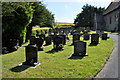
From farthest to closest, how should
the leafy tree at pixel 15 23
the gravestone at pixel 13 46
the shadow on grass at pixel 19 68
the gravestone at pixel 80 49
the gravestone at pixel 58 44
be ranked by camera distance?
the leafy tree at pixel 15 23
the gravestone at pixel 13 46
the gravestone at pixel 58 44
the gravestone at pixel 80 49
the shadow on grass at pixel 19 68

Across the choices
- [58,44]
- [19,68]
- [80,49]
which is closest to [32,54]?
[19,68]

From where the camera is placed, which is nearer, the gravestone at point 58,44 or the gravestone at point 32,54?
the gravestone at point 32,54

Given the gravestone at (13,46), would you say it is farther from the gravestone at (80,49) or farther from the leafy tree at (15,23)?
the gravestone at (80,49)

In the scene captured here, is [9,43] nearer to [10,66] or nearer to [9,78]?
[10,66]

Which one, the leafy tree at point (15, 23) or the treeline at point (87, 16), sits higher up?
the treeline at point (87, 16)

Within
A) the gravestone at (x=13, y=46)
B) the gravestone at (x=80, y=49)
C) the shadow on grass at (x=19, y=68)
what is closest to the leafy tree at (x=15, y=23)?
the gravestone at (x=13, y=46)

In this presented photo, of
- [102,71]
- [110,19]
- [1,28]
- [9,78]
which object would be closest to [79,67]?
[102,71]

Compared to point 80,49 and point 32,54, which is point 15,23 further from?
point 80,49

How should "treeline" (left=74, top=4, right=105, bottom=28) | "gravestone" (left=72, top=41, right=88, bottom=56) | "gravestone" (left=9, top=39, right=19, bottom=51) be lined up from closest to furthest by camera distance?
"gravestone" (left=72, top=41, right=88, bottom=56) → "gravestone" (left=9, top=39, right=19, bottom=51) → "treeline" (left=74, top=4, right=105, bottom=28)

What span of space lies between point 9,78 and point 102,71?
4.46 m

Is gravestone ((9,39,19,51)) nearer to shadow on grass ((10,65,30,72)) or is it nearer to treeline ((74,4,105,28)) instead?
shadow on grass ((10,65,30,72))

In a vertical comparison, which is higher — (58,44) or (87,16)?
(87,16)

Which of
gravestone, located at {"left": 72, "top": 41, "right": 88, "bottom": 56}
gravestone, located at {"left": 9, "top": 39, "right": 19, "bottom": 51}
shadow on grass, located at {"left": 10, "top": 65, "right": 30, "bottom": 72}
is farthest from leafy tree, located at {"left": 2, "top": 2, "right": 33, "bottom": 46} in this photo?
shadow on grass, located at {"left": 10, "top": 65, "right": 30, "bottom": 72}

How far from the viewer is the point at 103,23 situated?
185ft
